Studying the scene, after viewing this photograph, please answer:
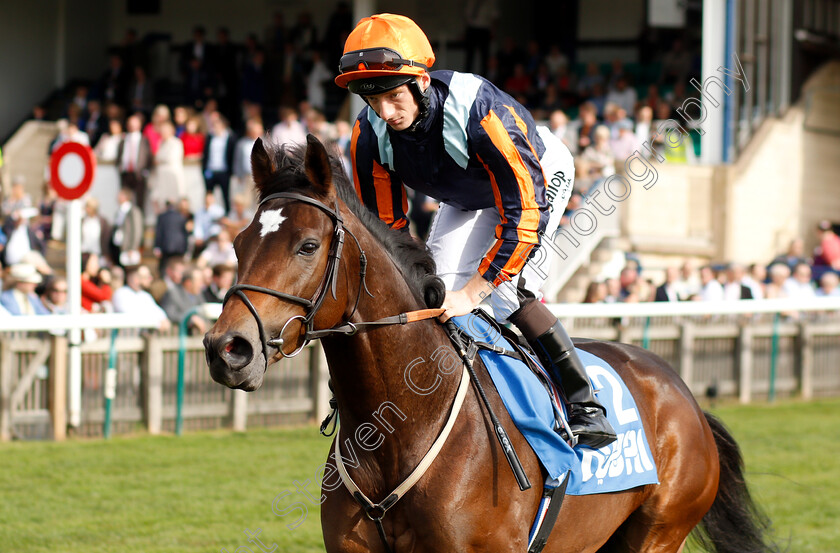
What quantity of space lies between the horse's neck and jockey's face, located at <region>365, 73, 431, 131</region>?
0.38 meters

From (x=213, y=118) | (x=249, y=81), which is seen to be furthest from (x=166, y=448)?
(x=249, y=81)

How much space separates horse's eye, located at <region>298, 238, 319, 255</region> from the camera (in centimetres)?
262

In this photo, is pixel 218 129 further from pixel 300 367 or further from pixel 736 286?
pixel 736 286

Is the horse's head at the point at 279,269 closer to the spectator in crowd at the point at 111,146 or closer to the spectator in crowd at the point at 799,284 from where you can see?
the spectator in crowd at the point at 799,284

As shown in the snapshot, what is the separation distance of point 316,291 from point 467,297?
1.99 feet

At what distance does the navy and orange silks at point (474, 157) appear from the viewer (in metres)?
3.08

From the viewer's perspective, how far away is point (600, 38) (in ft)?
58.7

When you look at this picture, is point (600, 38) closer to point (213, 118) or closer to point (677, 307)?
point (213, 118)

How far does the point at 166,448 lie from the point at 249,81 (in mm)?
9569

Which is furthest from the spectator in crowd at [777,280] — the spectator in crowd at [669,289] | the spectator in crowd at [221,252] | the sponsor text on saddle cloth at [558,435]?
the sponsor text on saddle cloth at [558,435]

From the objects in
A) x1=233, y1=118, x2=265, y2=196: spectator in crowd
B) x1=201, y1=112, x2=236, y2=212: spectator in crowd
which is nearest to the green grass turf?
x1=233, y1=118, x2=265, y2=196: spectator in crowd

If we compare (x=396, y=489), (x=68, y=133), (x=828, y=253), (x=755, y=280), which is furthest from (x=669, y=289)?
(x=68, y=133)

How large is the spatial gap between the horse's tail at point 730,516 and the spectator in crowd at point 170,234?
7.79 meters

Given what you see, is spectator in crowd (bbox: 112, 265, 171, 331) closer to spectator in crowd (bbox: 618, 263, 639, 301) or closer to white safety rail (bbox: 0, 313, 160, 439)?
white safety rail (bbox: 0, 313, 160, 439)
